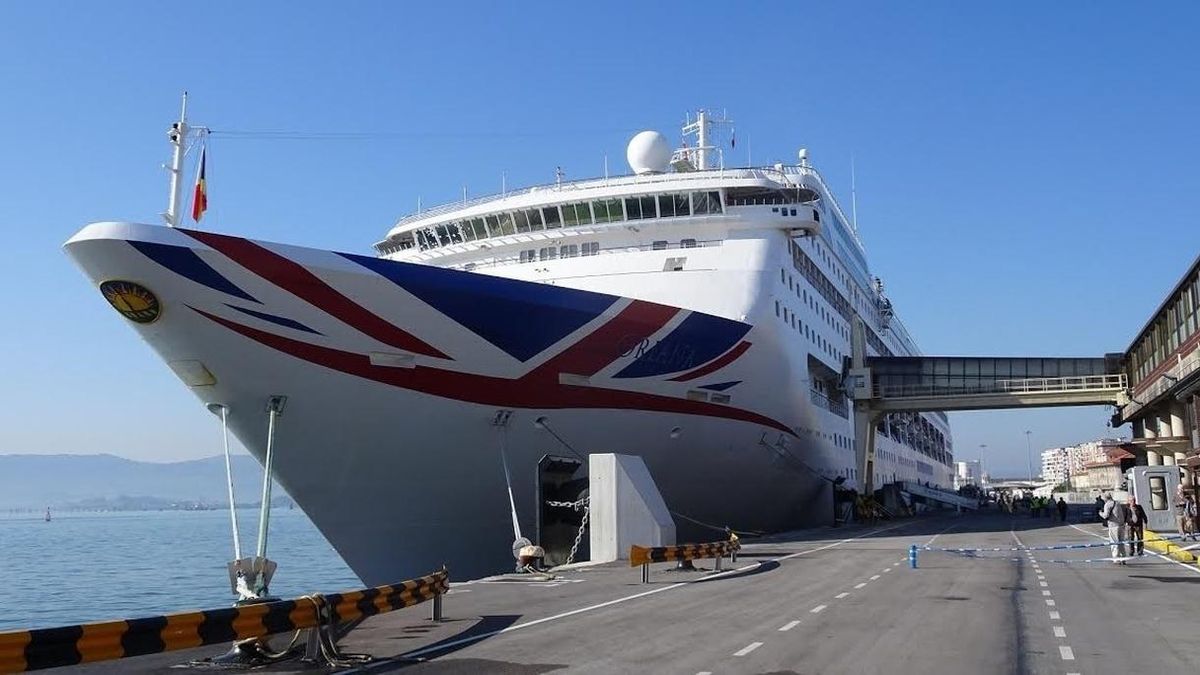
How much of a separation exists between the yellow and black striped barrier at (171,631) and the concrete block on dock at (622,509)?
8.50 metres

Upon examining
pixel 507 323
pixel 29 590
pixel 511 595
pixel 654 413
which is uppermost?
pixel 507 323

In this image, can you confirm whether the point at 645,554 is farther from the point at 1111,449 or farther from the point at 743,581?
the point at 1111,449

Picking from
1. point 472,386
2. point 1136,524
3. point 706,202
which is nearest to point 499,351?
point 472,386

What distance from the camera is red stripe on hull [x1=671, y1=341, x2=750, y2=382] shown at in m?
20.4

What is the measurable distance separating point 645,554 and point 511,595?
2.53m

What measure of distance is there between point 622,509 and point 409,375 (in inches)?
194

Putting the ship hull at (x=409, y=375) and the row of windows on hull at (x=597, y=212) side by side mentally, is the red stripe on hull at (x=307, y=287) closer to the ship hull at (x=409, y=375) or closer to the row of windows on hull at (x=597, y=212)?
the ship hull at (x=409, y=375)

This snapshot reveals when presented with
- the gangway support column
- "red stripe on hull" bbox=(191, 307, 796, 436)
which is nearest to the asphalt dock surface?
"red stripe on hull" bbox=(191, 307, 796, 436)

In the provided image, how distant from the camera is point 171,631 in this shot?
21.5 feet

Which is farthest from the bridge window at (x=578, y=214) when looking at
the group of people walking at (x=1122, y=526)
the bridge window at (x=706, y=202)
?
the group of people walking at (x=1122, y=526)

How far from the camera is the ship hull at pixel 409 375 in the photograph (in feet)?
46.0

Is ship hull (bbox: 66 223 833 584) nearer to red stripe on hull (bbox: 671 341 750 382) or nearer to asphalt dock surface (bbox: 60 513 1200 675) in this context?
red stripe on hull (bbox: 671 341 750 382)

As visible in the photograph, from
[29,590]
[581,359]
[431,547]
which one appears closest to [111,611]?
[29,590]

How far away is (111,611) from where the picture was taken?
2517 centimetres
